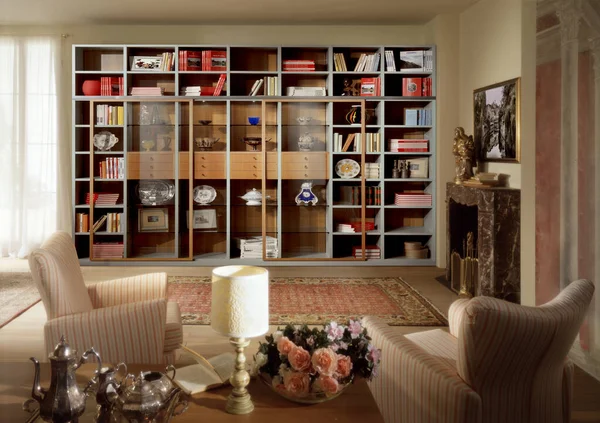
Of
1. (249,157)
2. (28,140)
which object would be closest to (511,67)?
(249,157)

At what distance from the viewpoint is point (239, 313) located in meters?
1.94

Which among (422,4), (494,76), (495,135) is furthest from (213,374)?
(422,4)

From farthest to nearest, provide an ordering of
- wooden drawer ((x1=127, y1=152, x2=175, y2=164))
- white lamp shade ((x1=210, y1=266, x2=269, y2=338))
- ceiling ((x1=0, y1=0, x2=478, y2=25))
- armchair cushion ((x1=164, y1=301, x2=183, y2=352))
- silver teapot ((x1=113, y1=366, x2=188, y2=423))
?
wooden drawer ((x1=127, y1=152, x2=175, y2=164)) < ceiling ((x1=0, y1=0, x2=478, y2=25)) < armchair cushion ((x1=164, y1=301, x2=183, y2=352)) < white lamp shade ((x1=210, y1=266, x2=269, y2=338)) < silver teapot ((x1=113, y1=366, x2=188, y2=423))

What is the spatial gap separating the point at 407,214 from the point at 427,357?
5319mm

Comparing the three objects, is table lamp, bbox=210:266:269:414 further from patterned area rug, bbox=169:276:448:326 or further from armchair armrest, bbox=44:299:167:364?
patterned area rug, bbox=169:276:448:326

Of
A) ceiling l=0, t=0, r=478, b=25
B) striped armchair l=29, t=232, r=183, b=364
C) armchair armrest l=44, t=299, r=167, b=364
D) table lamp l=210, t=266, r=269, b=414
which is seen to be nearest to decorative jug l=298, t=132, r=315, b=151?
ceiling l=0, t=0, r=478, b=25

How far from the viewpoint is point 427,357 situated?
246cm

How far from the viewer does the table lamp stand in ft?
6.34

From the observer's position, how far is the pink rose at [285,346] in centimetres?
205

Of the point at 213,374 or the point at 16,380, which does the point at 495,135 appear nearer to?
the point at 213,374

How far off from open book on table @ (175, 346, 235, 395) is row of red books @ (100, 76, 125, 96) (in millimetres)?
5643

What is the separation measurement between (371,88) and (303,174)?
134cm

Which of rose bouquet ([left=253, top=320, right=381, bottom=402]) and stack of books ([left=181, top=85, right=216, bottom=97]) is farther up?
stack of books ([left=181, top=85, right=216, bottom=97])

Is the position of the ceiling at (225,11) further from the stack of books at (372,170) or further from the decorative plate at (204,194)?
the decorative plate at (204,194)
